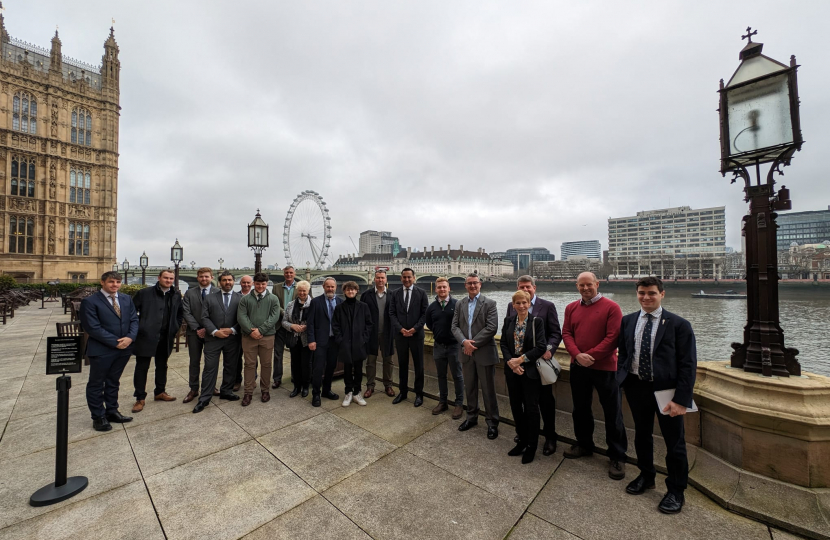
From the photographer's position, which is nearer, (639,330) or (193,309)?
(639,330)

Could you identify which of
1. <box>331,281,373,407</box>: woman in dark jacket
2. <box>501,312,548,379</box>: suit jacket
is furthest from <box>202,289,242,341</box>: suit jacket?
<box>501,312,548,379</box>: suit jacket

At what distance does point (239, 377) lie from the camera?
19.9 feet

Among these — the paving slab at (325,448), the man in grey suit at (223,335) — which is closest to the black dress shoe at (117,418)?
the man in grey suit at (223,335)

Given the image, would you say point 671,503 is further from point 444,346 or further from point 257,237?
point 257,237

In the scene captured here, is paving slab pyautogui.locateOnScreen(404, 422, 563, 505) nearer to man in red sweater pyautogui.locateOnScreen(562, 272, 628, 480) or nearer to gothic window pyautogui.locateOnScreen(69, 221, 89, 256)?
man in red sweater pyautogui.locateOnScreen(562, 272, 628, 480)

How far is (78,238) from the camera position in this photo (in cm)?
4028

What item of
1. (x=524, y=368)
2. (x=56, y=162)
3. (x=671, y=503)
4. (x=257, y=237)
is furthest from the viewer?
(x=56, y=162)

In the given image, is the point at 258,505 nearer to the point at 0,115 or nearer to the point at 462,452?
the point at 462,452

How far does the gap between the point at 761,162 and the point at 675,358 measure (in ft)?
7.34

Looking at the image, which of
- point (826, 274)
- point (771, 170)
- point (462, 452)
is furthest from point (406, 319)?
point (826, 274)

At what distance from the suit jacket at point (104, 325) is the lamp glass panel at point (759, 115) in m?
7.71

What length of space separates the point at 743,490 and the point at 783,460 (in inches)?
15.7

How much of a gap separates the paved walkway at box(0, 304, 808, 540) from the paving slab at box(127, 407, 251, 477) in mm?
20

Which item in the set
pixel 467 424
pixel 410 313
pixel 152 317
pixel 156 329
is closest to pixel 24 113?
pixel 152 317
